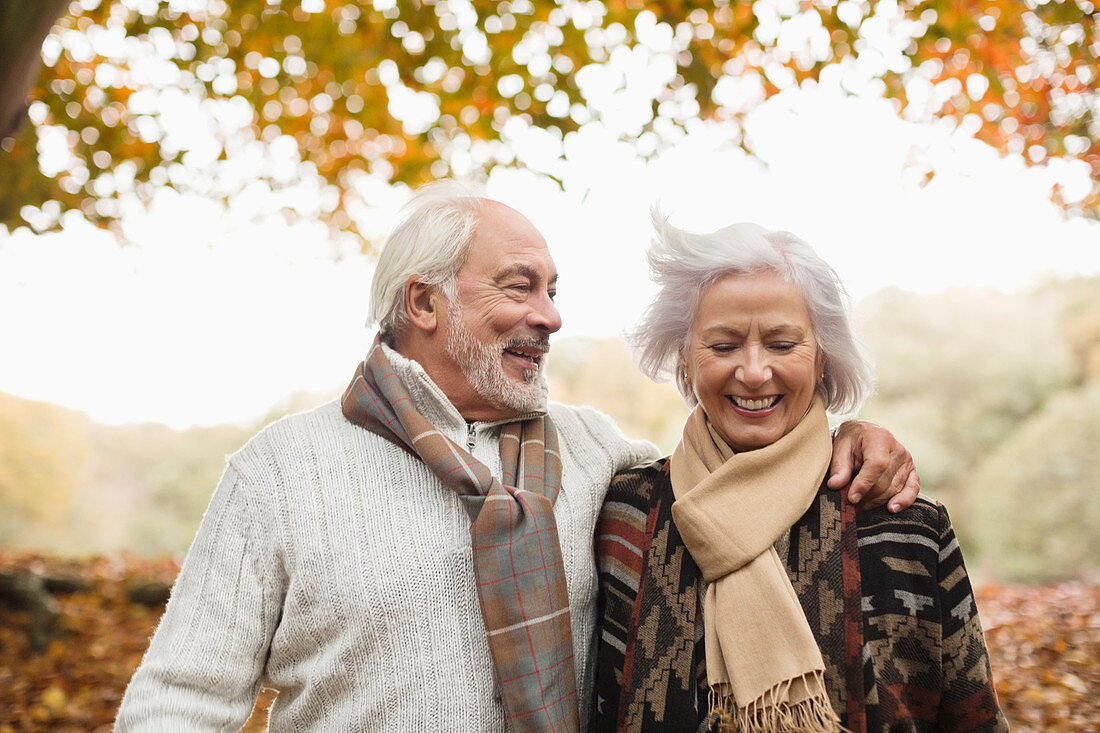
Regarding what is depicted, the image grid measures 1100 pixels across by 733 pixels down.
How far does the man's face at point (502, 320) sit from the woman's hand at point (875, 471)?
2.59ft

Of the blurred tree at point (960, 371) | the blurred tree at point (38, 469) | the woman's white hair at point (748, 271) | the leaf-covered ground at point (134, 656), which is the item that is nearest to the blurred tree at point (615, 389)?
the blurred tree at point (960, 371)

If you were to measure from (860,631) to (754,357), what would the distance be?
650mm

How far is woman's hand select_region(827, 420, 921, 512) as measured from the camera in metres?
1.94

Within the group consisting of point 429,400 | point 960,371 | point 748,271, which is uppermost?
point 960,371

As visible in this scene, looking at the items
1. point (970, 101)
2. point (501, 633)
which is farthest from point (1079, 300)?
point (501, 633)

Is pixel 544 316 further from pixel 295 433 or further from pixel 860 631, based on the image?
pixel 860 631

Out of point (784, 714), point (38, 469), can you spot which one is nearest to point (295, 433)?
point (784, 714)

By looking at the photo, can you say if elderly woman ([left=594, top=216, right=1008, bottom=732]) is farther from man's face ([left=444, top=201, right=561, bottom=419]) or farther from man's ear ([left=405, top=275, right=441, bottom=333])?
man's ear ([left=405, top=275, right=441, bottom=333])

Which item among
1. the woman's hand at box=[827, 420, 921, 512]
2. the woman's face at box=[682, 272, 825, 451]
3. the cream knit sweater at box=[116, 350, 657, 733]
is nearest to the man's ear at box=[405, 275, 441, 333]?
the cream knit sweater at box=[116, 350, 657, 733]

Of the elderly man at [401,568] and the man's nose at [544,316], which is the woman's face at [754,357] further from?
the man's nose at [544,316]

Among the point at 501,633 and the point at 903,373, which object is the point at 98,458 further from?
the point at 501,633

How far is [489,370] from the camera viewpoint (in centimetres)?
224

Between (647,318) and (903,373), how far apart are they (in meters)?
7.63

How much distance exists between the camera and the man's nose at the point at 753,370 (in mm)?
1964
